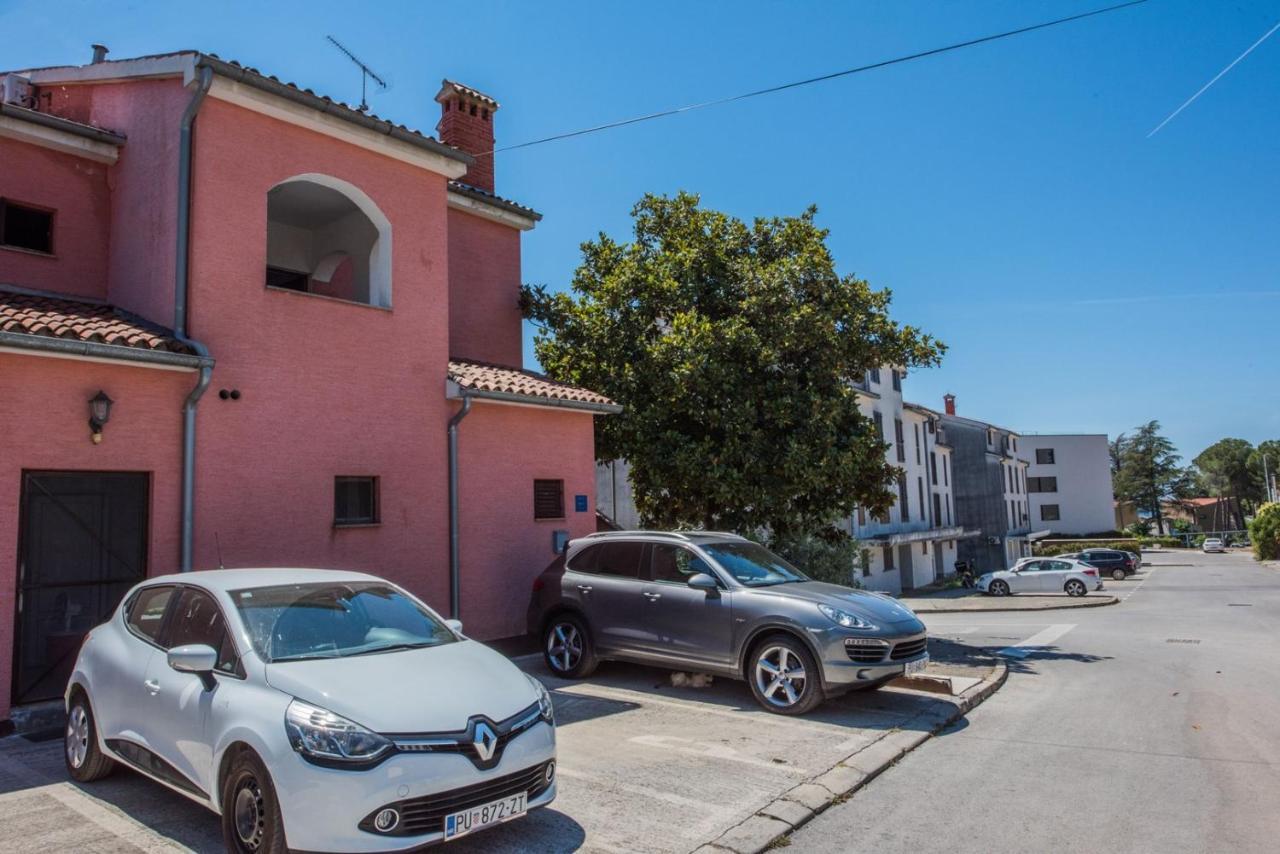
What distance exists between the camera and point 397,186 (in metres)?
10.6

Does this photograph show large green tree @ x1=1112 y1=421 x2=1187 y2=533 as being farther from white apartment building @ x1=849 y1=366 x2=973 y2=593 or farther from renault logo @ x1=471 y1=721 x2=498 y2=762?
renault logo @ x1=471 y1=721 x2=498 y2=762

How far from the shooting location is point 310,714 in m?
4.05

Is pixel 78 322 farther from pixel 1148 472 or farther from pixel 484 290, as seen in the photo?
pixel 1148 472

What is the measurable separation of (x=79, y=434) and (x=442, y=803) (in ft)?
18.1

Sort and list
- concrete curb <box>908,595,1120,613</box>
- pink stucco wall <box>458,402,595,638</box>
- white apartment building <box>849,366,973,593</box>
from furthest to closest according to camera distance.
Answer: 1. white apartment building <box>849,366,973,593</box>
2. concrete curb <box>908,595,1120,613</box>
3. pink stucco wall <box>458,402,595,638</box>

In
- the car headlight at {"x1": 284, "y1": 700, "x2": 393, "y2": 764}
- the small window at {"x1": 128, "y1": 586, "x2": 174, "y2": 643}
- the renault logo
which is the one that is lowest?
the renault logo

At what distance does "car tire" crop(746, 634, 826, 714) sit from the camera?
7516 millimetres

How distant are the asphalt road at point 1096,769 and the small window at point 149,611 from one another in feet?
13.7

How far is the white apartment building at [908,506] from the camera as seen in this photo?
34969mm

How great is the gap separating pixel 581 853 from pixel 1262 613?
22835 millimetres

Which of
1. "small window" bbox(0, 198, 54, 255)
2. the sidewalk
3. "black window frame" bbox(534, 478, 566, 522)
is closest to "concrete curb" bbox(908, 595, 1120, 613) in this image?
the sidewalk

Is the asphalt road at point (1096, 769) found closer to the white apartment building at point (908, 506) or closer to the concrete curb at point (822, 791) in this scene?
the concrete curb at point (822, 791)

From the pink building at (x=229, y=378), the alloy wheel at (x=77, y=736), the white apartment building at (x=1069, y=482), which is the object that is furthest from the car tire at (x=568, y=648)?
the white apartment building at (x=1069, y=482)

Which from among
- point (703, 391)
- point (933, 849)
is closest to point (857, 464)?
point (703, 391)
